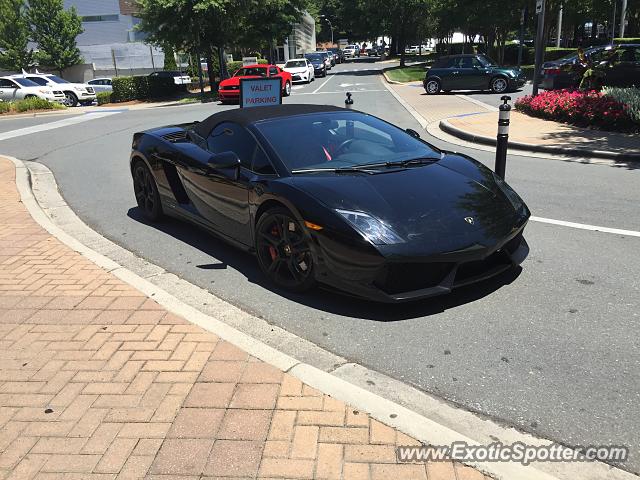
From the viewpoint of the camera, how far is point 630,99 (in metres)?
11.3

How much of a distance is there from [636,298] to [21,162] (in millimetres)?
11167

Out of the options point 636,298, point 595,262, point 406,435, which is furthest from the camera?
point 595,262

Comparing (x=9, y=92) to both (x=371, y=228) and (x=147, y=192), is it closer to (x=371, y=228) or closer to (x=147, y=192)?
(x=147, y=192)

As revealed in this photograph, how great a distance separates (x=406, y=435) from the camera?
2.60 metres

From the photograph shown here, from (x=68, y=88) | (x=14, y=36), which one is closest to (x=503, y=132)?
(x=68, y=88)

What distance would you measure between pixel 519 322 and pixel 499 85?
67.7 feet

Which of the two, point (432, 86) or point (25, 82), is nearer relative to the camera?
point (432, 86)

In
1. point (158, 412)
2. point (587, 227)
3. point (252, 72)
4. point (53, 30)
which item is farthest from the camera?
point (53, 30)

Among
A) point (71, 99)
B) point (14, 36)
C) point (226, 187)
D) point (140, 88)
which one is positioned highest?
point (14, 36)

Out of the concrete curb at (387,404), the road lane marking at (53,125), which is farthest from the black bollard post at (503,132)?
the road lane marking at (53,125)

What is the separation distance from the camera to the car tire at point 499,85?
72.6ft

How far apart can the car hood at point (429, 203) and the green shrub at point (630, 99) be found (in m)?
8.29

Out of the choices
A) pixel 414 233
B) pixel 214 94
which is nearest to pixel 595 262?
pixel 414 233

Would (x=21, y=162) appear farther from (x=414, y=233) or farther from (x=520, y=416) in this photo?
(x=520, y=416)
